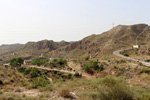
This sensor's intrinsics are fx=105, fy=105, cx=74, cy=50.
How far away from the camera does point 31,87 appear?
967cm

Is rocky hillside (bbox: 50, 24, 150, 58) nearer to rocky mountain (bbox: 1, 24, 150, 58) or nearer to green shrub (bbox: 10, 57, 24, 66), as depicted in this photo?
rocky mountain (bbox: 1, 24, 150, 58)

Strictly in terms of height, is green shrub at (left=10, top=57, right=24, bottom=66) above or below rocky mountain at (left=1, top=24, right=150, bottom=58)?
below

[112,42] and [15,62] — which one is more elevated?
[112,42]

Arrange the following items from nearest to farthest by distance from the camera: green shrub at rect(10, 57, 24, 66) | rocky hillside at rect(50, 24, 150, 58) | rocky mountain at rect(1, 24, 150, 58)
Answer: green shrub at rect(10, 57, 24, 66) → rocky hillside at rect(50, 24, 150, 58) → rocky mountain at rect(1, 24, 150, 58)

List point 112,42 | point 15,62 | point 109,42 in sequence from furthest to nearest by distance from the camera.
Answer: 1. point 109,42
2. point 112,42
3. point 15,62

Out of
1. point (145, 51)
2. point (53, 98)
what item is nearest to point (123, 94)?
point (53, 98)

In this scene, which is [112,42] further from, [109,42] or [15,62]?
[15,62]

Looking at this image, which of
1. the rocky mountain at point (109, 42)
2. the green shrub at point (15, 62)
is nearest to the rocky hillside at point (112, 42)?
the rocky mountain at point (109, 42)

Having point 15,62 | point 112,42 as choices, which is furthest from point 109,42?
point 15,62

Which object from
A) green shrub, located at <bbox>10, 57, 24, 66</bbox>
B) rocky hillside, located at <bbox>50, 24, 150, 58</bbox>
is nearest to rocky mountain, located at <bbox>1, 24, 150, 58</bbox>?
rocky hillside, located at <bbox>50, 24, 150, 58</bbox>

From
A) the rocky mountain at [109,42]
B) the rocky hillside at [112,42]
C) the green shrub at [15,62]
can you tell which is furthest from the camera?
the rocky mountain at [109,42]

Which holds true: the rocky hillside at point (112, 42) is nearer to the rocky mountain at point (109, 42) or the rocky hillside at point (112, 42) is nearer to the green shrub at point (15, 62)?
the rocky mountain at point (109, 42)

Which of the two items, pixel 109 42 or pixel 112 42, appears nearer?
pixel 112 42

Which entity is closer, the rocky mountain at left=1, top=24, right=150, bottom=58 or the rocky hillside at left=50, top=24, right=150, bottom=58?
the rocky hillside at left=50, top=24, right=150, bottom=58
